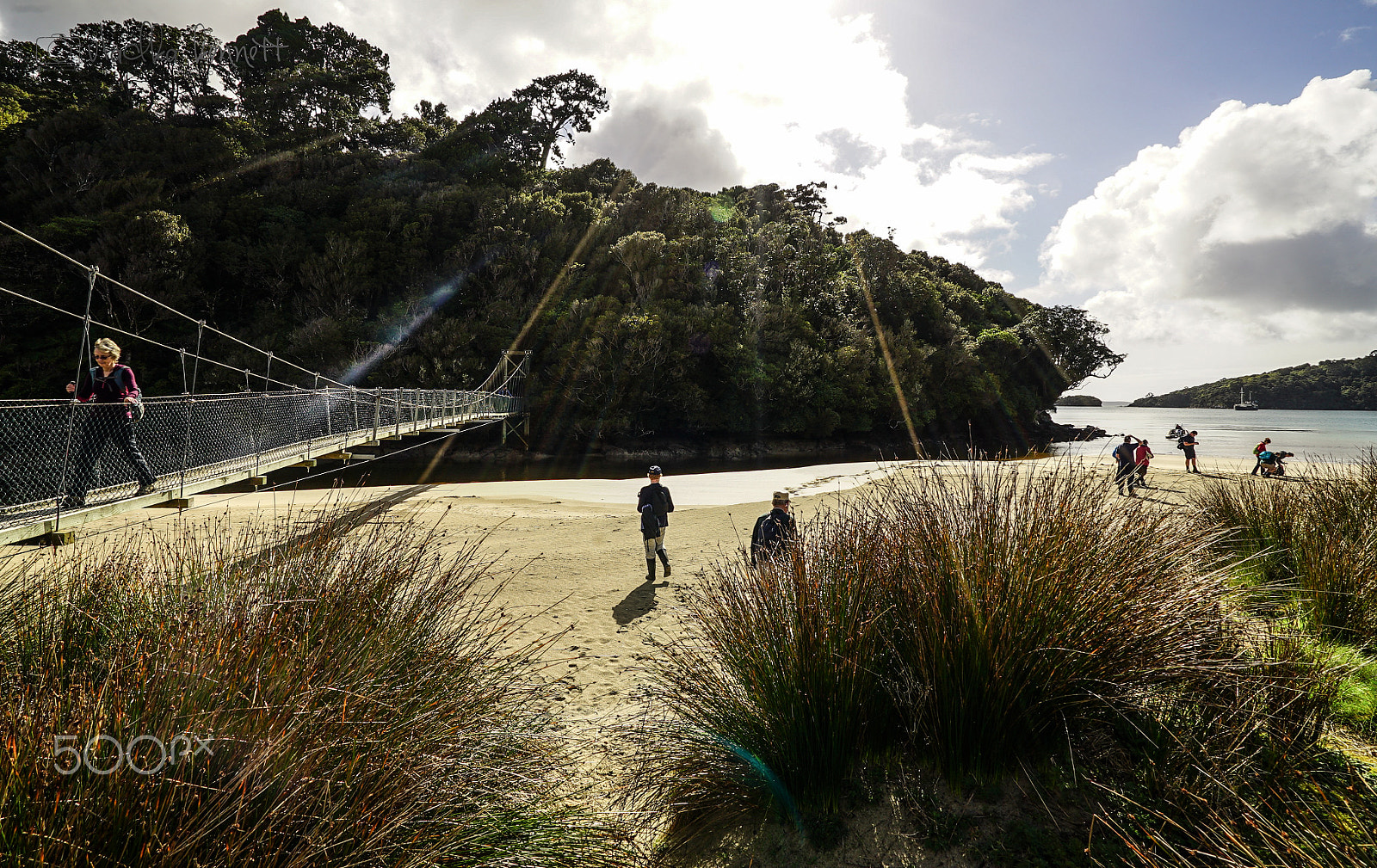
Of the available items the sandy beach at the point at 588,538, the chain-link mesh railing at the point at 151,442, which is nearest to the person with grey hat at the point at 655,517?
the sandy beach at the point at 588,538

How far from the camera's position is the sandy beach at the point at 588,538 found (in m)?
3.30

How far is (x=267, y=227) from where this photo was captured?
26.8m

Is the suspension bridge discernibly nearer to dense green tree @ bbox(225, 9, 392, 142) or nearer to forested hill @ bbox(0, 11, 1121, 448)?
forested hill @ bbox(0, 11, 1121, 448)

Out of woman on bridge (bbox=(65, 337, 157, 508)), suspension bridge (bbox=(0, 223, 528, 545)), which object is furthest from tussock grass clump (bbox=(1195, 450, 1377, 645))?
suspension bridge (bbox=(0, 223, 528, 545))

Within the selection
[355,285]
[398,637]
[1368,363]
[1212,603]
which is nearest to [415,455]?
[355,285]

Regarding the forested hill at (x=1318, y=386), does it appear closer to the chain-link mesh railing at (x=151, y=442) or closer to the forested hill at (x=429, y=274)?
the forested hill at (x=429, y=274)

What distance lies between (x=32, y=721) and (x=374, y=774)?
677 millimetres

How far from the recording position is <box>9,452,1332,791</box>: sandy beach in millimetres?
3305

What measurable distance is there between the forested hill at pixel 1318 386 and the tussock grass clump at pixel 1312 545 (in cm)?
12165

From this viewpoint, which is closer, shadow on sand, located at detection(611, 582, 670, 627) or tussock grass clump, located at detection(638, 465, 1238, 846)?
tussock grass clump, located at detection(638, 465, 1238, 846)

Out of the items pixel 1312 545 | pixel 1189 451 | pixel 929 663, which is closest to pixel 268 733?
pixel 929 663

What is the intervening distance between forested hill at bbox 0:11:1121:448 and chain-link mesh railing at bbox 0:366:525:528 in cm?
1538

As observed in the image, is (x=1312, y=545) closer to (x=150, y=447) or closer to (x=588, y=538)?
(x=588, y=538)

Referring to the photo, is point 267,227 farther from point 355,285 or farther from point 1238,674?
point 1238,674
